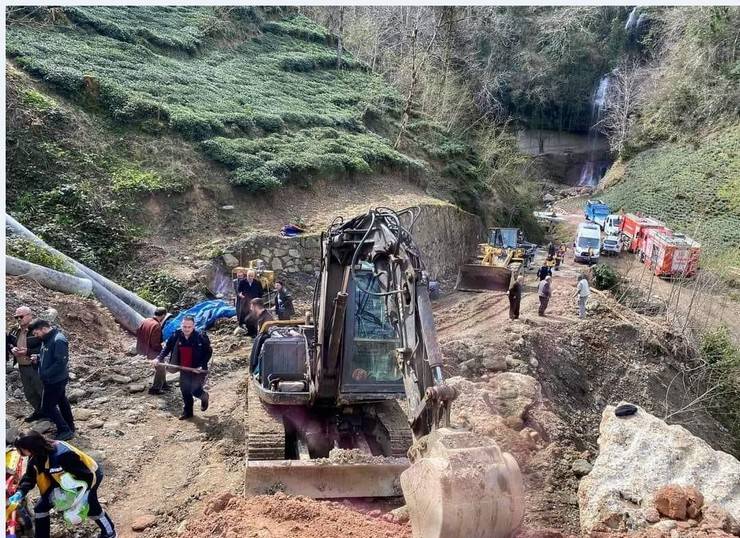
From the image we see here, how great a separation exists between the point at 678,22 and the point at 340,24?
72.8 feet

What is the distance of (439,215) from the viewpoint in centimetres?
2341

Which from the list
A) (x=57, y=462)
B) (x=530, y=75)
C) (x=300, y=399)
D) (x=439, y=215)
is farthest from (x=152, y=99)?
(x=530, y=75)

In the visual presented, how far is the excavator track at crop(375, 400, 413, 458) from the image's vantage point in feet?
22.0

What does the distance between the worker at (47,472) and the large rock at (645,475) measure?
171 inches

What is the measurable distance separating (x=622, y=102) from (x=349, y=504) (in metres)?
45.9

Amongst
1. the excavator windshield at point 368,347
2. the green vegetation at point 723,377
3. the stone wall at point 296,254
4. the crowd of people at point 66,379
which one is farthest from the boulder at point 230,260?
the green vegetation at point 723,377

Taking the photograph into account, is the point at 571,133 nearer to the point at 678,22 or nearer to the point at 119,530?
the point at 678,22

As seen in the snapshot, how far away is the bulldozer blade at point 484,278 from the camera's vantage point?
20.6 meters

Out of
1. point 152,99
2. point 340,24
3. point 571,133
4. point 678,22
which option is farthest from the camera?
point 571,133

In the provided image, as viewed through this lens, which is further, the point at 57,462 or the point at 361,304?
the point at 361,304

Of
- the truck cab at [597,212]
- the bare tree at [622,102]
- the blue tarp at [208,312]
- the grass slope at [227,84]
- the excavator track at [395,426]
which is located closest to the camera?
the excavator track at [395,426]

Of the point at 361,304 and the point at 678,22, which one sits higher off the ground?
the point at 678,22

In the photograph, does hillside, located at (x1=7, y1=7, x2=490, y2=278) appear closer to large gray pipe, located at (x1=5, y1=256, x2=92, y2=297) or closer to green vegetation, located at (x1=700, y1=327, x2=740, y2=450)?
large gray pipe, located at (x1=5, y1=256, x2=92, y2=297)

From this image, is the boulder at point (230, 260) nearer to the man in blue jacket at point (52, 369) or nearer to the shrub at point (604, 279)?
the man in blue jacket at point (52, 369)
